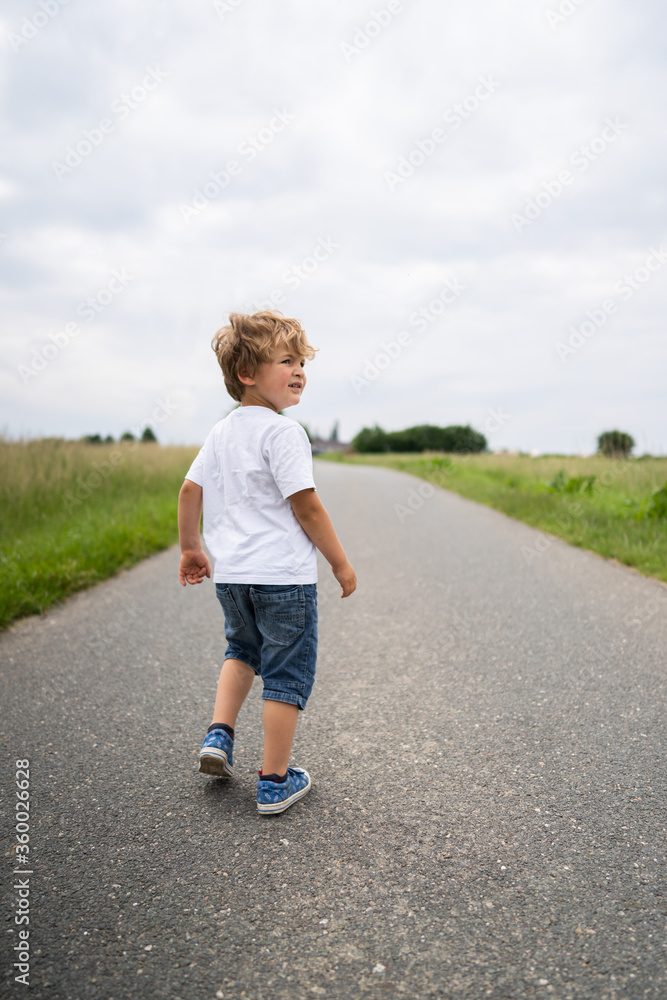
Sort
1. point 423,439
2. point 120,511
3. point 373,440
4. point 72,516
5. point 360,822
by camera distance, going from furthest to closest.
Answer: point 373,440, point 423,439, point 120,511, point 72,516, point 360,822

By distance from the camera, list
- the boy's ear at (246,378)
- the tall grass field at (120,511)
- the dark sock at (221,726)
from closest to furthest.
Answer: the boy's ear at (246,378) < the dark sock at (221,726) < the tall grass field at (120,511)

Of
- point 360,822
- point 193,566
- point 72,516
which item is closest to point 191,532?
point 193,566

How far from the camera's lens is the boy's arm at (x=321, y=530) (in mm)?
2275

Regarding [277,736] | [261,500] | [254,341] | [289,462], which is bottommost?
[277,736]

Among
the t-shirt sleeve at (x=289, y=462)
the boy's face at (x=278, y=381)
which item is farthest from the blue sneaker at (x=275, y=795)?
the boy's face at (x=278, y=381)

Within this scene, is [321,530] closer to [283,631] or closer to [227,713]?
[283,631]

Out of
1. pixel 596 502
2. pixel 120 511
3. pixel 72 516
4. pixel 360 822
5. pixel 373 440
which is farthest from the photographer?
pixel 373 440

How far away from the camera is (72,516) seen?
789 cm

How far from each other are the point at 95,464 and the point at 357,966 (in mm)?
10010

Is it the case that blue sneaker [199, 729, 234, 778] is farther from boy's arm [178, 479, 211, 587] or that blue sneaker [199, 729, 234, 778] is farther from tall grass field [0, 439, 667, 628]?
tall grass field [0, 439, 667, 628]

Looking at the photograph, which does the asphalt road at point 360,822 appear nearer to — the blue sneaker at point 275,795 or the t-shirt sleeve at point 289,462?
the blue sneaker at point 275,795

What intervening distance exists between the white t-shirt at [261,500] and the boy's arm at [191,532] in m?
0.13

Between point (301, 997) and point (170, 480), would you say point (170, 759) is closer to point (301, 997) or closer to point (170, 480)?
point (301, 997)

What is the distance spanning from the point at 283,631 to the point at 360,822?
26.3 inches
